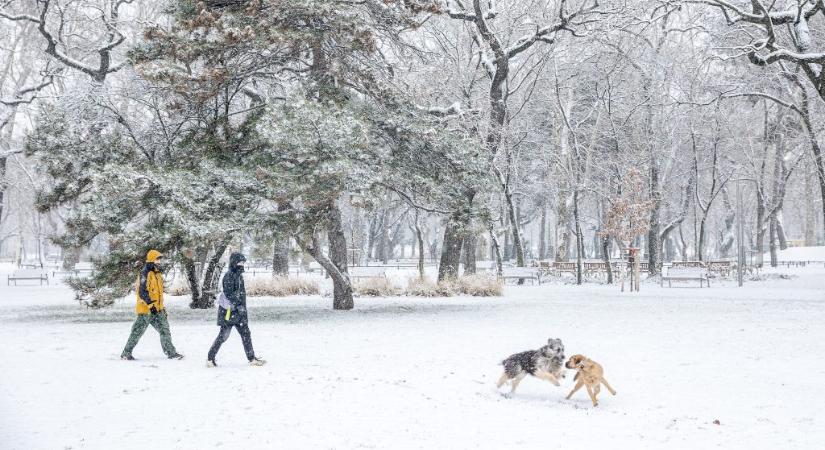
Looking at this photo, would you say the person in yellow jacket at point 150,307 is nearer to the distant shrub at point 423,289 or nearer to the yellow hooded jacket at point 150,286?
the yellow hooded jacket at point 150,286

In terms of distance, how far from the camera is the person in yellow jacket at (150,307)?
35.9 ft

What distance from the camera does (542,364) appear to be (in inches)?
328

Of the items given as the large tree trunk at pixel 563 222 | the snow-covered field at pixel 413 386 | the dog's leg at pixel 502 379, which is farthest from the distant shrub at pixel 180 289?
the large tree trunk at pixel 563 222

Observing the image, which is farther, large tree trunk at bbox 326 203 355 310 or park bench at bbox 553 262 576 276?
park bench at bbox 553 262 576 276

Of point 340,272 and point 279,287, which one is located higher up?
point 340,272

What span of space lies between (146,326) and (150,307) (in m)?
0.28

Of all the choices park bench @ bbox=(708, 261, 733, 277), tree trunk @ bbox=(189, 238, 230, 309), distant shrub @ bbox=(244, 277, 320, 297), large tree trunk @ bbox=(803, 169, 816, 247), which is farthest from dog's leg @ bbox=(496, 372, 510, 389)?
large tree trunk @ bbox=(803, 169, 816, 247)

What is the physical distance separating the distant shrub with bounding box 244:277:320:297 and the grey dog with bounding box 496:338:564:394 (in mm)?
18097

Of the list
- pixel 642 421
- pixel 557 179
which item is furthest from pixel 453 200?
pixel 557 179

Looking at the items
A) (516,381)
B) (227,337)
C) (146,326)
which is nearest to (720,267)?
(516,381)

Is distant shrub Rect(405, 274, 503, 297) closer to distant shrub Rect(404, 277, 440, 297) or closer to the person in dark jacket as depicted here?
distant shrub Rect(404, 277, 440, 297)

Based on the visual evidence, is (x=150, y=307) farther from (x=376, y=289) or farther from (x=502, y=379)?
(x=376, y=289)

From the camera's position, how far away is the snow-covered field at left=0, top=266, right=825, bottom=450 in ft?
22.1

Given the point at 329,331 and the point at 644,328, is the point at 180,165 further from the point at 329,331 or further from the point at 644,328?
the point at 644,328
